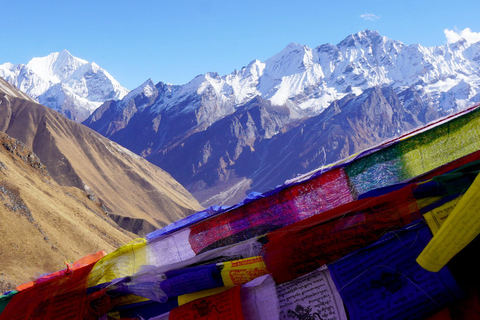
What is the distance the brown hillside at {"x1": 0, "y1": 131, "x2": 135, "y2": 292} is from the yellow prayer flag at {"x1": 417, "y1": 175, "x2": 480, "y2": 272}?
46.7ft

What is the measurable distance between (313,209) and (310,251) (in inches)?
54.5

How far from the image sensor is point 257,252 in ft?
11.3

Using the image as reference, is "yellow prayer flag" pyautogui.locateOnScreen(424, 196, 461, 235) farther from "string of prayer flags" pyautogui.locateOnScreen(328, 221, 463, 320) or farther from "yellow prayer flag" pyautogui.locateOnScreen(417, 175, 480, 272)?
"yellow prayer flag" pyautogui.locateOnScreen(417, 175, 480, 272)

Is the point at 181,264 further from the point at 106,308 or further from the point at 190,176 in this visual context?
the point at 190,176

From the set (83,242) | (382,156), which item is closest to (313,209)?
(382,156)

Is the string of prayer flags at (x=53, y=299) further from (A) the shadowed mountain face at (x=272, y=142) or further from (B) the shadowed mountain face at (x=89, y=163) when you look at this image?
(A) the shadowed mountain face at (x=272, y=142)

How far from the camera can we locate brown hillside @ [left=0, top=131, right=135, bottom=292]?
17859 millimetres

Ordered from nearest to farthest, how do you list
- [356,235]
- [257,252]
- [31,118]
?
[356,235] → [257,252] → [31,118]

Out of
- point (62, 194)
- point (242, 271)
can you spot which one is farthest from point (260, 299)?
point (62, 194)

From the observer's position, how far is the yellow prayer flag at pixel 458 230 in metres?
2.21

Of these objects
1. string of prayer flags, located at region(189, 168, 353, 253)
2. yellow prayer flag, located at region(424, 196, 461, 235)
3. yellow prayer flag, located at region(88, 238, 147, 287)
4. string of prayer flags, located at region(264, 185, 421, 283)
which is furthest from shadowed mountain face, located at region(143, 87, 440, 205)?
yellow prayer flag, located at region(424, 196, 461, 235)

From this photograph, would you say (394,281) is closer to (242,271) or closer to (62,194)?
(242,271)

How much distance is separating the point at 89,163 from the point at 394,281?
254 ft

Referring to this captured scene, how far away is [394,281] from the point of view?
2592mm
